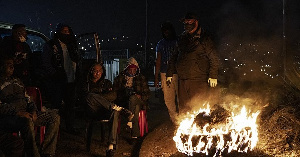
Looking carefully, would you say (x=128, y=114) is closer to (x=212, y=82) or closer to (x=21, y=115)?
(x=212, y=82)

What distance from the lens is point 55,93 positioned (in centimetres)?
615

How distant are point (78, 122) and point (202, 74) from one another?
11.9 ft

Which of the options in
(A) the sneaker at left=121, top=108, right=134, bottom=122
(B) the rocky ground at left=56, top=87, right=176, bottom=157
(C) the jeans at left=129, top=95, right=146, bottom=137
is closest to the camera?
(B) the rocky ground at left=56, top=87, right=176, bottom=157

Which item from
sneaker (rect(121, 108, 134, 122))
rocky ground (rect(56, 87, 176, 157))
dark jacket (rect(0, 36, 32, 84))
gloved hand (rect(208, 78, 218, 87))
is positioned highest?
dark jacket (rect(0, 36, 32, 84))

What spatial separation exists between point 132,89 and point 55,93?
4.61 ft

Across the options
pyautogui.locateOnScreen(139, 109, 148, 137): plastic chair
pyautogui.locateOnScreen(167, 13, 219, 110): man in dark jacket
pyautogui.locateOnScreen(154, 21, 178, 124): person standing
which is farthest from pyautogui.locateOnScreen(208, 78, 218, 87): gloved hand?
pyautogui.locateOnScreen(139, 109, 148, 137): plastic chair

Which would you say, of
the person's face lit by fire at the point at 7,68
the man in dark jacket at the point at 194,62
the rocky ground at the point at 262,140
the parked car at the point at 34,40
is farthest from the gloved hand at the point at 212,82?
the parked car at the point at 34,40

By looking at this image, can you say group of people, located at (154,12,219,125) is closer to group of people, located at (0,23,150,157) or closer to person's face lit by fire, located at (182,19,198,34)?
person's face lit by fire, located at (182,19,198,34)

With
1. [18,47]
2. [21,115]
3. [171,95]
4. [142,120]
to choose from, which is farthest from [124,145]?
[18,47]

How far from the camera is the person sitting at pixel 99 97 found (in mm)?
5501

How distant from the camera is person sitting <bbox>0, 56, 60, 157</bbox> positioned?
4215 millimetres

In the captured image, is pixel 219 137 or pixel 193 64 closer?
pixel 219 137

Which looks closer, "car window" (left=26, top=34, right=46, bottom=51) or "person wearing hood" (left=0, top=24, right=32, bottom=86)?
"person wearing hood" (left=0, top=24, right=32, bottom=86)

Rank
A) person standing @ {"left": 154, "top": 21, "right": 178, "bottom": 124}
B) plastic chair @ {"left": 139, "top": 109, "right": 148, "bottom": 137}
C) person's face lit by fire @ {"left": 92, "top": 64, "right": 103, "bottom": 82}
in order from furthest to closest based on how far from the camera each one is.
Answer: person standing @ {"left": 154, "top": 21, "right": 178, "bottom": 124}
plastic chair @ {"left": 139, "top": 109, "right": 148, "bottom": 137}
person's face lit by fire @ {"left": 92, "top": 64, "right": 103, "bottom": 82}
